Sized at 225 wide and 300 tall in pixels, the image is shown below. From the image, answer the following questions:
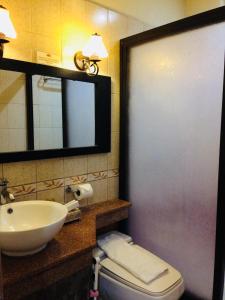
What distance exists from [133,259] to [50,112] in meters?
1.15

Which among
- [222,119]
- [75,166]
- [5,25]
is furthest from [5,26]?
[222,119]

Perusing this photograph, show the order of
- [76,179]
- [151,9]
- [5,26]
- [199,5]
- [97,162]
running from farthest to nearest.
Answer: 1. [199,5]
2. [151,9]
3. [97,162]
4. [76,179]
5. [5,26]

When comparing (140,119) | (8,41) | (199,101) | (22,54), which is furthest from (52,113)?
(199,101)

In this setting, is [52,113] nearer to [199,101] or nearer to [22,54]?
[22,54]

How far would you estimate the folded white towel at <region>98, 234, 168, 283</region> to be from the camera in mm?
1577

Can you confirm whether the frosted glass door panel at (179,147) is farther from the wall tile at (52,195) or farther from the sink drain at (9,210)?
the sink drain at (9,210)

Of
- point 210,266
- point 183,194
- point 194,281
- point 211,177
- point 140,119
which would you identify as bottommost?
point 194,281

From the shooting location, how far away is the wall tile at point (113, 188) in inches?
85.0

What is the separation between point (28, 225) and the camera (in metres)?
1.45

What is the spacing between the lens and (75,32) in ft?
5.90

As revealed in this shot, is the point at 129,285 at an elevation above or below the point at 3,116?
below

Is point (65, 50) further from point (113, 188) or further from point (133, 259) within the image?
point (133, 259)

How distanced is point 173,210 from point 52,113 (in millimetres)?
1123

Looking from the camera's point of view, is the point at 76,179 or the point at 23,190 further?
the point at 76,179
